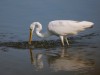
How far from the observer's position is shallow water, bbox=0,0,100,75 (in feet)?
37.6

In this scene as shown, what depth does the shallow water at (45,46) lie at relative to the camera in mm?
11445

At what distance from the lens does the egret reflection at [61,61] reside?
37.8 ft

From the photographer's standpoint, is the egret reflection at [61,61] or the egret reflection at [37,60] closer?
the egret reflection at [61,61]

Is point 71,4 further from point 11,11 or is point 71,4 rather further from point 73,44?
point 73,44

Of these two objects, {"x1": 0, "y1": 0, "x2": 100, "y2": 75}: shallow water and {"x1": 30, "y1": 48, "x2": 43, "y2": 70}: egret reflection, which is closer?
{"x1": 0, "y1": 0, "x2": 100, "y2": 75}: shallow water

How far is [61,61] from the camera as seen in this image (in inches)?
483

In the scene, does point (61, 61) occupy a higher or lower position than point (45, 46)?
lower

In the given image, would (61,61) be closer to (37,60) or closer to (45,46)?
(37,60)

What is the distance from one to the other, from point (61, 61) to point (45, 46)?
2619 millimetres

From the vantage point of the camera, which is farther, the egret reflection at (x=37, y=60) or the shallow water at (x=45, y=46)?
Result: the egret reflection at (x=37, y=60)

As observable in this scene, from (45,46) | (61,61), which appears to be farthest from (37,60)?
(45,46)

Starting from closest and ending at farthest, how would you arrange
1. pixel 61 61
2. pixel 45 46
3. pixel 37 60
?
pixel 61 61
pixel 37 60
pixel 45 46

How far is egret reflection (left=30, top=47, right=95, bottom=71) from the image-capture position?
11.5m

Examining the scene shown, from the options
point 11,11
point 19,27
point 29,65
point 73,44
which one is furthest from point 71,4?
point 29,65
